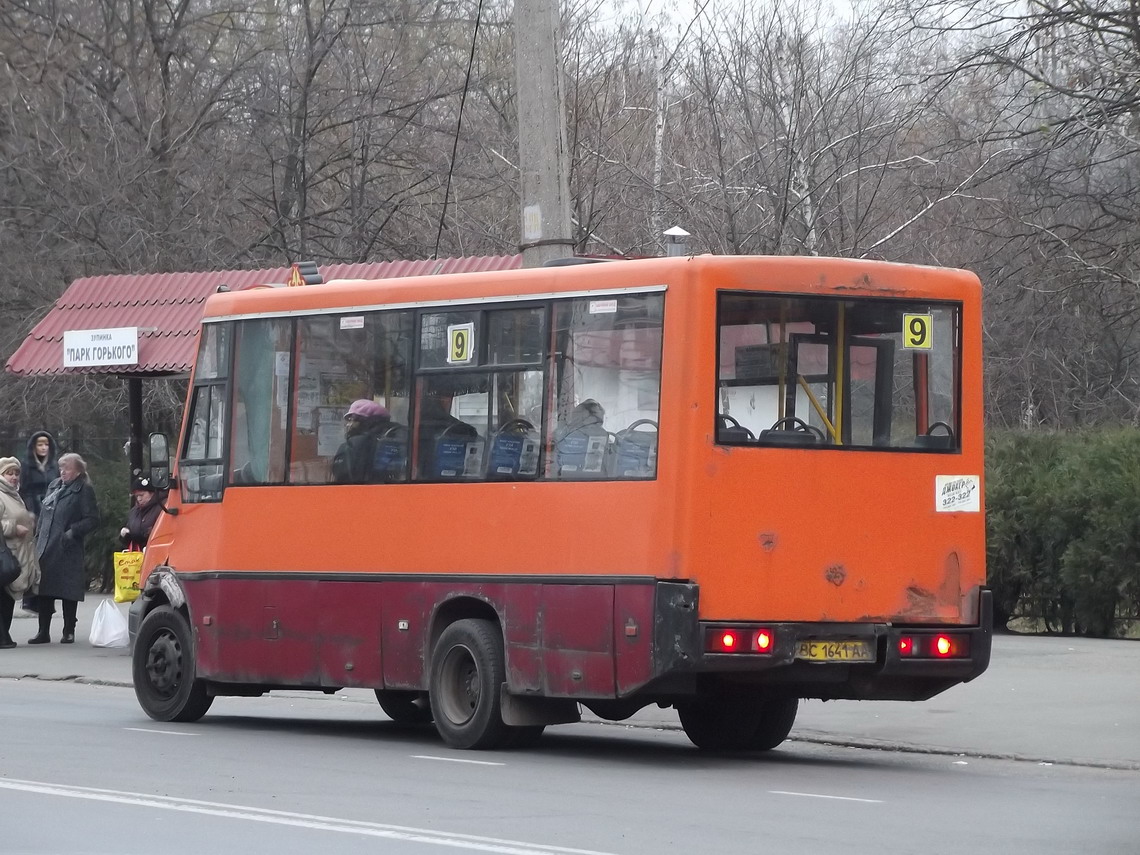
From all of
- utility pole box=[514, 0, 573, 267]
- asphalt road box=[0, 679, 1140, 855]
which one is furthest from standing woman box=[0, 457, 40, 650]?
utility pole box=[514, 0, 573, 267]

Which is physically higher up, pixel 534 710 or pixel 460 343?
pixel 460 343

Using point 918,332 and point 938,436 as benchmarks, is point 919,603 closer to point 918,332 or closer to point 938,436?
point 938,436

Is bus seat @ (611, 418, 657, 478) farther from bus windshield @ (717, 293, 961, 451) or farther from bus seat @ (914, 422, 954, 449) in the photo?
bus seat @ (914, 422, 954, 449)

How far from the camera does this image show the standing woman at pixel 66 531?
19641 millimetres

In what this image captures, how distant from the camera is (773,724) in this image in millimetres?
11930

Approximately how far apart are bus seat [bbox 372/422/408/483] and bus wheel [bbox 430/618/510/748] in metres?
1.04

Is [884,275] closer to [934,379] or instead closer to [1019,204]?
[934,379]

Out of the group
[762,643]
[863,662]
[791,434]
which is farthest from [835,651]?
[791,434]

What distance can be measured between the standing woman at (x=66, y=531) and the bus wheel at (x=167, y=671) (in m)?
6.40

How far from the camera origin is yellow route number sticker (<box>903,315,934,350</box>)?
36.1ft

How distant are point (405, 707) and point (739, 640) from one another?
151 inches

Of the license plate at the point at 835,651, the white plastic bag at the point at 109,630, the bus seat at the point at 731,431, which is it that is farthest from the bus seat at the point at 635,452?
the white plastic bag at the point at 109,630

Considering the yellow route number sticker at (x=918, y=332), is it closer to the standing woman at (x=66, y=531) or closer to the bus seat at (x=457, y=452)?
the bus seat at (x=457, y=452)

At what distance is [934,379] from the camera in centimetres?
1113
